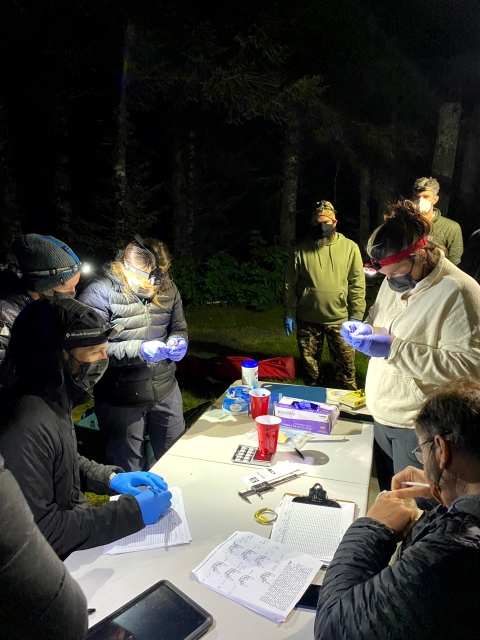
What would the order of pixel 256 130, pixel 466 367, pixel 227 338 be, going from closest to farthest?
1. pixel 466 367
2. pixel 227 338
3. pixel 256 130

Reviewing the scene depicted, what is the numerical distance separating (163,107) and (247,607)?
13.0 meters

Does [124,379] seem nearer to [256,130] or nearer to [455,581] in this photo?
[455,581]

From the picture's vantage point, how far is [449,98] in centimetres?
1241

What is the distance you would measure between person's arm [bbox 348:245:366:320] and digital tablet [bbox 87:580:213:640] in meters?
3.94

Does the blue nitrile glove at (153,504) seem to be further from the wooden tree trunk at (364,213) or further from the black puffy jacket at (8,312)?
the wooden tree trunk at (364,213)

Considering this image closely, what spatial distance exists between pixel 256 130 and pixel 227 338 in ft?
27.7

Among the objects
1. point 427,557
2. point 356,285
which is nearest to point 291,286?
point 356,285

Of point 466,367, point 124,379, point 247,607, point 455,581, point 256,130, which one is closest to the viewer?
point 455,581

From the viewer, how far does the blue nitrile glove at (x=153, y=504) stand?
78.0 inches

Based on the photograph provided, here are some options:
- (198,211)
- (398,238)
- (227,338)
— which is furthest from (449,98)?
(398,238)

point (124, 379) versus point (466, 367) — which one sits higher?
point (466, 367)

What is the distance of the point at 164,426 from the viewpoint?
348cm

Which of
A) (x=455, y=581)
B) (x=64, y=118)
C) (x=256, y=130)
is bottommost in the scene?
(x=455, y=581)

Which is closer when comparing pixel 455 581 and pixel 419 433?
pixel 455 581
